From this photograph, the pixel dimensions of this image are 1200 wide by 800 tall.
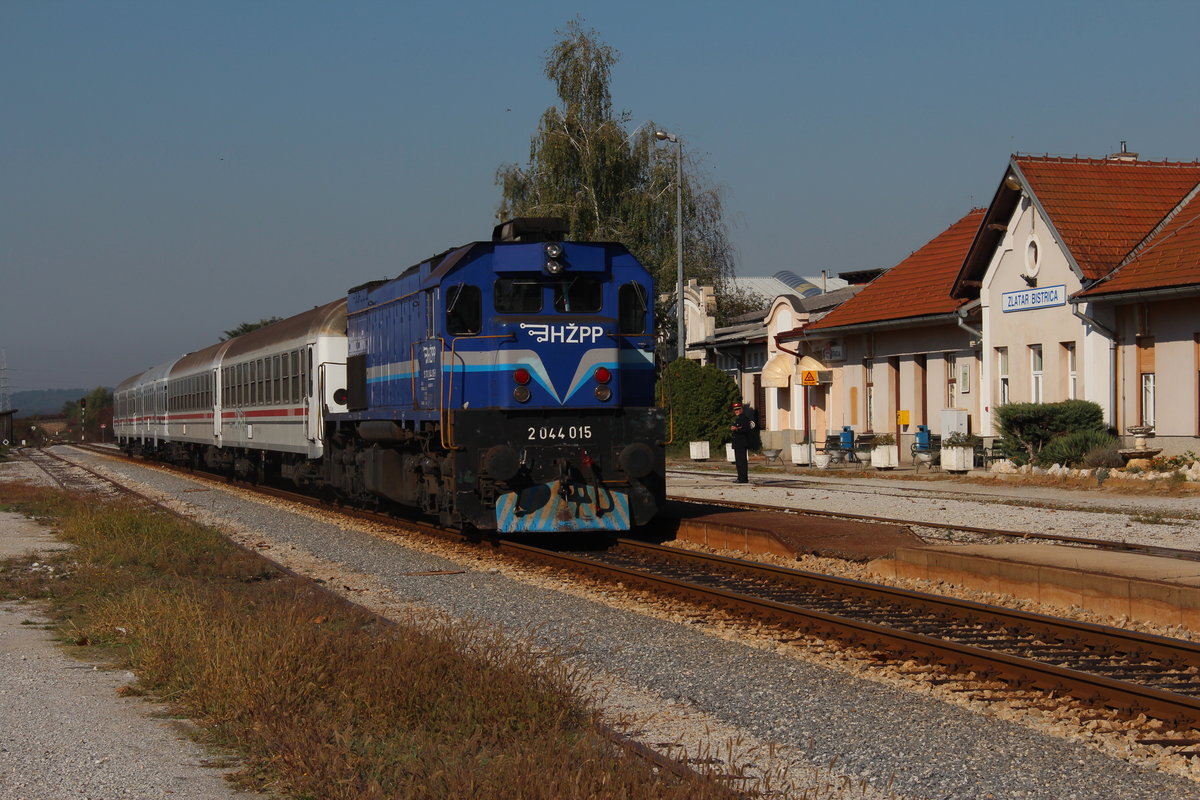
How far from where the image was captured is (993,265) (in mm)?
31578

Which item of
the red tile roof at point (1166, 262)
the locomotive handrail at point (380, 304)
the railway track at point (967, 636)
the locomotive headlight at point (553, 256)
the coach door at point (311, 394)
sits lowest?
the railway track at point (967, 636)

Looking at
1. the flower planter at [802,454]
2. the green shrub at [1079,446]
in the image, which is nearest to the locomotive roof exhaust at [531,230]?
the green shrub at [1079,446]

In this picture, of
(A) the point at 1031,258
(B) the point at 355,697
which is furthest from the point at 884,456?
(B) the point at 355,697

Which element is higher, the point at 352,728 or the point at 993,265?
the point at 993,265

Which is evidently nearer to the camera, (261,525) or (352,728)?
(352,728)

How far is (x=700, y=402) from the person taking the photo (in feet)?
141

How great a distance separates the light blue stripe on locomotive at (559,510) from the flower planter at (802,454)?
20.3m

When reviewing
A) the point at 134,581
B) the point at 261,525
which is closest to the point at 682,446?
the point at 261,525

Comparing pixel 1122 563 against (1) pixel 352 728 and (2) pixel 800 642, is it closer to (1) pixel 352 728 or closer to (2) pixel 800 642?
(2) pixel 800 642

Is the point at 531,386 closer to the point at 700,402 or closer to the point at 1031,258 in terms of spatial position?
the point at 1031,258

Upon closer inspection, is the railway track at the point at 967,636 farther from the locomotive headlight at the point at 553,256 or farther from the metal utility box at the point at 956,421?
the metal utility box at the point at 956,421

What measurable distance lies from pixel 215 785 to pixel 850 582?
275 inches

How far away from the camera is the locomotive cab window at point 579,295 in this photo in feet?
50.4

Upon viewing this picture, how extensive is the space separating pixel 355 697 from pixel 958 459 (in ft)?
79.5
